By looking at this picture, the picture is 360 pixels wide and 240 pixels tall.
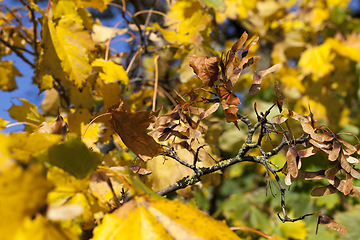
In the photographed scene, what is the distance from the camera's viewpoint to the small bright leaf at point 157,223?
25 cm

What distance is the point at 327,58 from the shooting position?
4.32ft

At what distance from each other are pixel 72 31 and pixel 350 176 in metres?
0.55

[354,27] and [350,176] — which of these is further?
[354,27]

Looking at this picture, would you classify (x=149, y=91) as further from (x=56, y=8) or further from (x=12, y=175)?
(x=12, y=175)

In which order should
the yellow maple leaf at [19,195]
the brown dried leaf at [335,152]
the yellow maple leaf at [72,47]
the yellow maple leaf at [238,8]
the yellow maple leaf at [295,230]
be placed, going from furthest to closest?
1. the yellow maple leaf at [238,8]
2. the yellow maple leaf at [295,230]
3. the yellow maple leaf at [72,47]
4. the brown dried leaf at [335,152]
5. the yellow maple leaf at [19,195]

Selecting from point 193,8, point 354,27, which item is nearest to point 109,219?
point 193,8

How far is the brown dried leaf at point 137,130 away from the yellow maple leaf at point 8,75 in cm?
52

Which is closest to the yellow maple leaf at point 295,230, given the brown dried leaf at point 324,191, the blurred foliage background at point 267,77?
the blurred foliage background at point 267,77

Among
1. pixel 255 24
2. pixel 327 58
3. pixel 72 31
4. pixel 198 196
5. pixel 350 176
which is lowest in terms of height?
pixel 198 196

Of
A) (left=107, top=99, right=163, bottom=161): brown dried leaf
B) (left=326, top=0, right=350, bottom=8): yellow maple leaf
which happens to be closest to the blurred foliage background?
(left=326, top=0, right=350, bottom=8): yellow maple leaf

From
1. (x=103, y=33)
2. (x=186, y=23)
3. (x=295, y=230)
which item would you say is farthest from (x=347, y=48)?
(x=103, y=33)

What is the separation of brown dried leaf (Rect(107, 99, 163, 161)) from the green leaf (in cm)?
10

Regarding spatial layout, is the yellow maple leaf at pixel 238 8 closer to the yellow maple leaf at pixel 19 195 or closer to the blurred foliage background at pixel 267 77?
the blurred foliage background at pixel 267 77

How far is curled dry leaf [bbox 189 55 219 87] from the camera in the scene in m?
0.36
